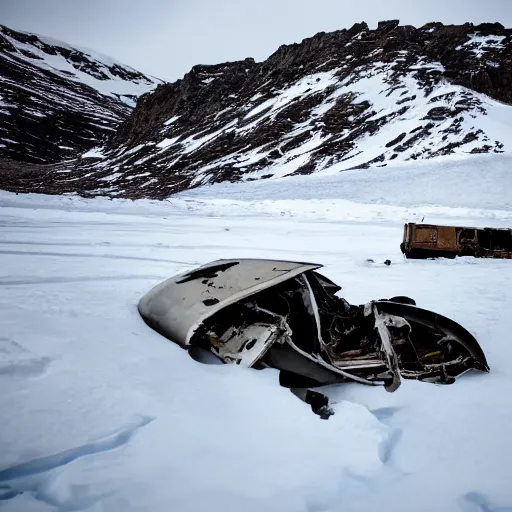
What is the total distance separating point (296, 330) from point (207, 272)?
3.02 feet

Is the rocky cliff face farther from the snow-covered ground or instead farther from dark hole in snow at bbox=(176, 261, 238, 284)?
the snow-covered ground

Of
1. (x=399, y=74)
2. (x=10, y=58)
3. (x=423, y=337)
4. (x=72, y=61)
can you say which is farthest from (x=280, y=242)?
(x=72, y=61)

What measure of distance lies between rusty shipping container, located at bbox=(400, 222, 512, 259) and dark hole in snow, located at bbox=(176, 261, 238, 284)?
5.02m

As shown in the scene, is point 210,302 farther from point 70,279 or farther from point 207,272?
point 70,279

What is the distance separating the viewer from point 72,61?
575 ft

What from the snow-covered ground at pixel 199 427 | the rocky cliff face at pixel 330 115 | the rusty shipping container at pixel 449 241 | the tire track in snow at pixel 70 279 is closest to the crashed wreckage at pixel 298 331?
the snow-covered ground at pixel 199 427

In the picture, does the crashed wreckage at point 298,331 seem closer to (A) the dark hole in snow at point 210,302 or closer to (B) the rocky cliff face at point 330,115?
(A) the dark hole in snow at point 210,302

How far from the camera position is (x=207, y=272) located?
313 cm

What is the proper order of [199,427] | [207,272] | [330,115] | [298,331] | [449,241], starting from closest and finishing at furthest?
[199,427] → [298,331] → [207,272] → [449,241] → [330,115]

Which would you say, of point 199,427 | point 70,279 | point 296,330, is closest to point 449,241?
point 296,330

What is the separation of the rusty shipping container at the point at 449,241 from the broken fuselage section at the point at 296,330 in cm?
446

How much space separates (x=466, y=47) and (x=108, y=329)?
53.5 meters

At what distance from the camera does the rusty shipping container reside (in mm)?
7090

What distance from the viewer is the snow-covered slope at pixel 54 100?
2982 inches
